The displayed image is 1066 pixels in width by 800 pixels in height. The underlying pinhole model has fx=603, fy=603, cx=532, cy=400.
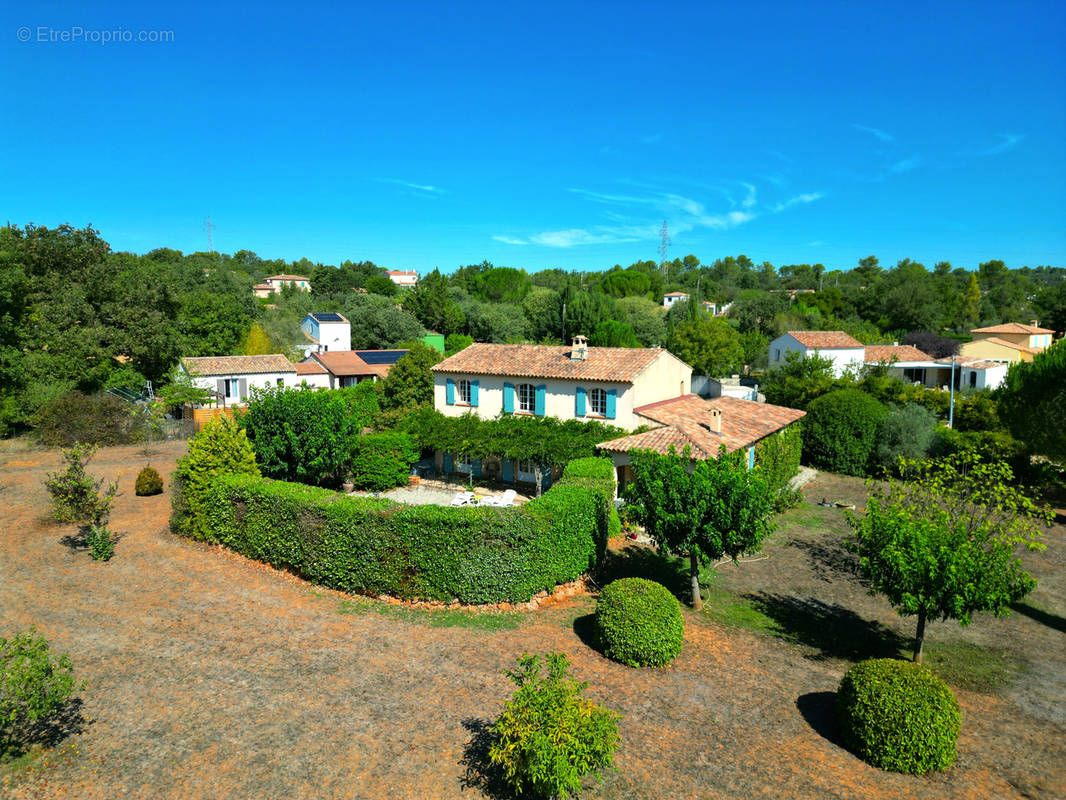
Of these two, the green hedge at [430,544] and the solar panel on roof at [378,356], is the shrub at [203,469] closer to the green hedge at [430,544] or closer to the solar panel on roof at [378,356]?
the green hedge at [430,544]

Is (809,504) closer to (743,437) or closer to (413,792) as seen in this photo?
(743,437)

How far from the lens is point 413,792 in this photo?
8.30 metres

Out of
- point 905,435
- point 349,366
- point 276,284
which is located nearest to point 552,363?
point 905,435

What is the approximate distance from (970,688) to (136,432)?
126 ft

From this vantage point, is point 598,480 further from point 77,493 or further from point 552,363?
point 77,493

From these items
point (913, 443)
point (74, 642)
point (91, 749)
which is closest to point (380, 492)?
point (74, 642)

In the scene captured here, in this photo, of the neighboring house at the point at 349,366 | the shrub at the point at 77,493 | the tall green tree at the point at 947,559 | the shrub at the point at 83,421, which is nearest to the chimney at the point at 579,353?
the tall green tree at the point at 947,559

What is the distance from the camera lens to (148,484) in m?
23.5

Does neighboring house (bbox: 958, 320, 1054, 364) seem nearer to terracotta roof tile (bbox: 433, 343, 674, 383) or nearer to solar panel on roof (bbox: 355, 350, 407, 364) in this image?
terracotta roof tile (bbox: 433, 343, 674, 383)

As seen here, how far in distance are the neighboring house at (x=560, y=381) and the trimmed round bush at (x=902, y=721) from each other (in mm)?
16426

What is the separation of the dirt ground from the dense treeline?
25218mm

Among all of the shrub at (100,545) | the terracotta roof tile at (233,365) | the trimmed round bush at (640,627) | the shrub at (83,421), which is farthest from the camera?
the terracotta roof tile at (233,365)

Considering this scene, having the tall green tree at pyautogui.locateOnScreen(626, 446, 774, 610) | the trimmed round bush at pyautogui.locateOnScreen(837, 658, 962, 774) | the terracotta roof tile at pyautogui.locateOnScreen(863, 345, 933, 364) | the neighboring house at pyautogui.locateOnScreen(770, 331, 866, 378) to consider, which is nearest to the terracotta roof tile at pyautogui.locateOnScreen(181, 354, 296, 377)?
the tall green tree at pyautogui.locateOnScreen(626, 446, 774, 610)

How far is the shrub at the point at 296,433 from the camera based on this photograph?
22.3 metres
